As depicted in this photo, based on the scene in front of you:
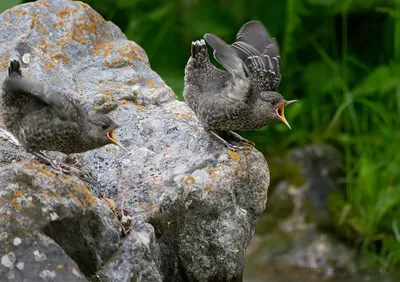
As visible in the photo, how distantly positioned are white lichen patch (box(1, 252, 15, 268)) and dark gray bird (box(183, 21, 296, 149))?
1.66m

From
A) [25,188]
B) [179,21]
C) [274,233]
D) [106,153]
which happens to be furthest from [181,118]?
[179,21]

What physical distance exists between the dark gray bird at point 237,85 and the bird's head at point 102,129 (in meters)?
0.68

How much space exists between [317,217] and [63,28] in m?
3.02

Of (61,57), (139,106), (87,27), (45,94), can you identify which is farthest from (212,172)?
(87,27)

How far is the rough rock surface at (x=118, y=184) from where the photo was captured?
13.0 ft

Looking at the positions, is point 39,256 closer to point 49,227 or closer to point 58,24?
point 49,227

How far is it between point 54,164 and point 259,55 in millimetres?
1823

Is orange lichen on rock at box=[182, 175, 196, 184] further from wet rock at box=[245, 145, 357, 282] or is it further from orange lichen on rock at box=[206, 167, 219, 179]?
wet rock at box=[245, 145, 357, 282]

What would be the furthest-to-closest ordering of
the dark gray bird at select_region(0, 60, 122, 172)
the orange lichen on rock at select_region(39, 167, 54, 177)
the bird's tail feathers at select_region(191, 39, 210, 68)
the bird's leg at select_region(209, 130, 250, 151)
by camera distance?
the bird's tail feathers at select_region(191, 39, 210, 68) → the bird's leg at select_region(209, 130, 250, 151) → the dark gray bird at select_region(0, 60, 122, 172) → the orange lichen on rock at select_region(39, 167, 54, 177)

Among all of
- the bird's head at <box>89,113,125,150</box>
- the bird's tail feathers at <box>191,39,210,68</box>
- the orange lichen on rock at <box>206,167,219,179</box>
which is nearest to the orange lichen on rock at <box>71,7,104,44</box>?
the bird's tail feathers at <box>191,39,210,68</box>

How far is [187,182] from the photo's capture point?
15.2 ft

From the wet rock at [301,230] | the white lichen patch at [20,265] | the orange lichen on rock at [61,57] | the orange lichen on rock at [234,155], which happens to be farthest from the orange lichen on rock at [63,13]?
the wet rock at [301,230]

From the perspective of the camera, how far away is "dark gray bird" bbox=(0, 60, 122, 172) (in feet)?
14.7

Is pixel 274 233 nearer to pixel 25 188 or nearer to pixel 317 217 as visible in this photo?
pixel 317 217
